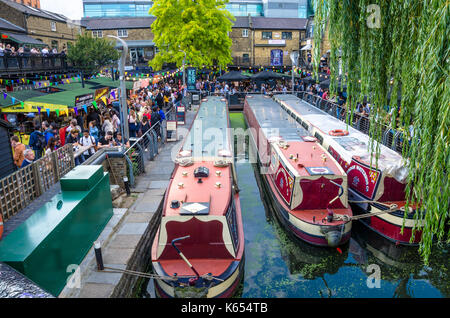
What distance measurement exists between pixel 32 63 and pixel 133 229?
18.0 metres

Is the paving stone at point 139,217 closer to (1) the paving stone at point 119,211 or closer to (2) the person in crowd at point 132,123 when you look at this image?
(1) the paving stone at point 119,211

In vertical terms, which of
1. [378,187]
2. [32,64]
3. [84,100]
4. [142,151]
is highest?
[32,64]

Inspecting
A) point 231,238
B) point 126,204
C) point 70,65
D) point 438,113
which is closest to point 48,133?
point 126,204

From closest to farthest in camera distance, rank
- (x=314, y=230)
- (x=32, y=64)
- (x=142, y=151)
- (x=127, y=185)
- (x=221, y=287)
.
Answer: (x=221, y=287)
(x=314, y=230)
(x=127, y=185)
(x=142, y=151)
(x=32, y=64)

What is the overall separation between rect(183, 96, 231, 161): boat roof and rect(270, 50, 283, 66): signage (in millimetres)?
28252

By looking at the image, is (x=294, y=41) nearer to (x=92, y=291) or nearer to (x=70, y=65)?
(x=70, y=65)

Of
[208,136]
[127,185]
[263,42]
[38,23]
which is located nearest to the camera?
[127,185]

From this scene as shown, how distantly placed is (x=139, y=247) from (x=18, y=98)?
1176 centimetres

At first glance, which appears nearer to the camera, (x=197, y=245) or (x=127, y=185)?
(x=197, y=245)

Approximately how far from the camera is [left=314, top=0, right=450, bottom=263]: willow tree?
14.4 ft

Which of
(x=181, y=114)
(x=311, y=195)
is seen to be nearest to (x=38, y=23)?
(x=181, y=114)

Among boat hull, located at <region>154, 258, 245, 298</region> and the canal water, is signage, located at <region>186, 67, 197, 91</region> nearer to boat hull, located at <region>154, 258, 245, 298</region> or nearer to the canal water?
the canal water

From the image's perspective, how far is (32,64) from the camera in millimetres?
21703

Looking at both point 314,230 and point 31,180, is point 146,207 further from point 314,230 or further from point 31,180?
point 314,230
